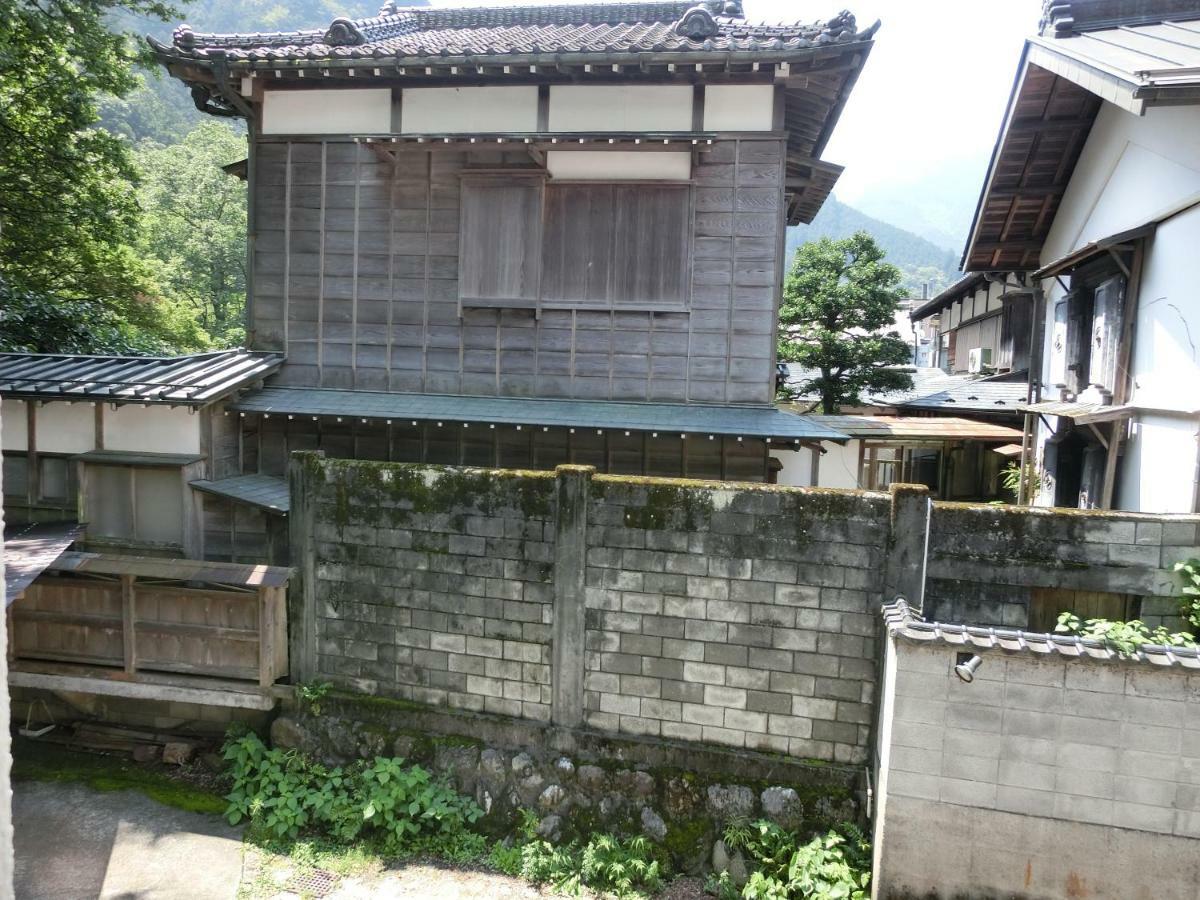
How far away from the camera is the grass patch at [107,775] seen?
8281mm

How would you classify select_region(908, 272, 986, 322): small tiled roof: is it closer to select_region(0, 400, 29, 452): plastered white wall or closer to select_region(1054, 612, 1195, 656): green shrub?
select_region(1054, 612, 1195, 656): green shrub

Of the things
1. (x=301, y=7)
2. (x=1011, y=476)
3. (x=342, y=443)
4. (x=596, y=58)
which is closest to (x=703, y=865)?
(x=342, y=443)

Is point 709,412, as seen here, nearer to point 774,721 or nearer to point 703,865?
point 774,721

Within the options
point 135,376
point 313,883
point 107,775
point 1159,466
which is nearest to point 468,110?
point 135,376

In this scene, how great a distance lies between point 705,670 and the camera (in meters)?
7.50

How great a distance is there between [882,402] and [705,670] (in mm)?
15152

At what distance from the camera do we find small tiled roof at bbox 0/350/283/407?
9.22 m

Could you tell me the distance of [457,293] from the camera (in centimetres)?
1046

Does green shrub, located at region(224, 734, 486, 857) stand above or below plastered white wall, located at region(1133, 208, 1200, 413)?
below

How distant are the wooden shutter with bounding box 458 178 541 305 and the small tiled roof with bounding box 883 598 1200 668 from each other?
6.63 metres

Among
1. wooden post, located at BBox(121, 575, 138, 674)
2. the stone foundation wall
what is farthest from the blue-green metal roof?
the stone foundation wall

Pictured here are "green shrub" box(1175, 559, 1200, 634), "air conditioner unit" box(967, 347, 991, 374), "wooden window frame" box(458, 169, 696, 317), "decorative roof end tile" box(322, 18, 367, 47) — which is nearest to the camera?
"green shrub" box(1175, 559, 1200, 634)

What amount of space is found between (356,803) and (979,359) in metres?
21.1

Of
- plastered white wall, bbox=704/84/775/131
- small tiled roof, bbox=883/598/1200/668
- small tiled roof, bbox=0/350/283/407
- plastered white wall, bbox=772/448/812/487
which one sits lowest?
small tiled roof, bbox=883/598/1200/668
